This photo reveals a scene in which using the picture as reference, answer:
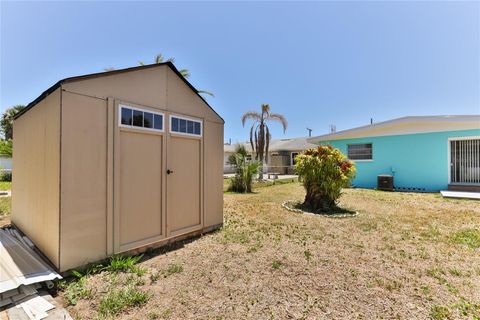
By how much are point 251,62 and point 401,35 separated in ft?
22.2

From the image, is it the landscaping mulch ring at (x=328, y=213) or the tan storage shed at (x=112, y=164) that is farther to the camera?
the landscaping mulch ring at (x=328, y=213)

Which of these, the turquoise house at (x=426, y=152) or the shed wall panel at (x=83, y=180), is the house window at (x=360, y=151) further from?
the shed wall panel at (x=83, y=180)

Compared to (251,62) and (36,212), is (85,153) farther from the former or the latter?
(251,62)

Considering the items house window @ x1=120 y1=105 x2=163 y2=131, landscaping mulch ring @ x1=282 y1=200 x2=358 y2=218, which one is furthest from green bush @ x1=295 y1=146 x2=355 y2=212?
house window @ x1=120 y1=105 x2=163 y2=131

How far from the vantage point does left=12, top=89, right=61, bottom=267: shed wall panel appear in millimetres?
2991

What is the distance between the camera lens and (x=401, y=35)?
8.82m

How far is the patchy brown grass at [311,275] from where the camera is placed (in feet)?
7.49

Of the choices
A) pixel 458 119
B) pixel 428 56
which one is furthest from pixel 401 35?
pixel 458 119

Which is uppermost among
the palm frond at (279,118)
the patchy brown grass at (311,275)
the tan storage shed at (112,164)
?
the palm frond at (279,118)

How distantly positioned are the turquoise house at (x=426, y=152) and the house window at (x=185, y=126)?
421 inches

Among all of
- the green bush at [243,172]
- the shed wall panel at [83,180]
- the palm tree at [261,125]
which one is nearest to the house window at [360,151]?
the palm tree at [261,125]

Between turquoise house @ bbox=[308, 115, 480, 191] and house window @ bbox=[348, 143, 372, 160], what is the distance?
5.9 inches

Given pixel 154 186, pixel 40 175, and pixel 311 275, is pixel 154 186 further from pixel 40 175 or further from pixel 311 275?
pixel 311 275

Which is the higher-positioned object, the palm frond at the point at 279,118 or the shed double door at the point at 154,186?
the palm frond at the point at 279,118
